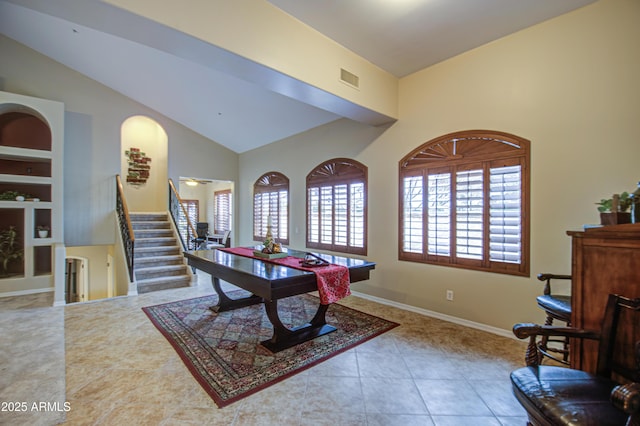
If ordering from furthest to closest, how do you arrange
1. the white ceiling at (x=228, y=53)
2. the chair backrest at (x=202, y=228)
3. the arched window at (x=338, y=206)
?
the chair backrest at (x=202, y=228) < the arched window at (x=338, y=206) < the white ceiling at (x=228, y=53)

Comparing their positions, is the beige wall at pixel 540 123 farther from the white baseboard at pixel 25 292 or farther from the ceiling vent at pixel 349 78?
the white baseboard at pixel 25 292

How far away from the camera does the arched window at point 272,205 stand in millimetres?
6355

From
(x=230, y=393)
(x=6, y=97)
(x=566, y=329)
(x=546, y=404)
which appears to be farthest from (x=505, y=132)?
(x=6, y=97)

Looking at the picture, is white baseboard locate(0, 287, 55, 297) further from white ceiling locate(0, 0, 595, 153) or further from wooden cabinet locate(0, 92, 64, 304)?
white ceiling locate(0, 0, 595, 153)

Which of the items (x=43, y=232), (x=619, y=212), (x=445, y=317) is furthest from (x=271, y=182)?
(x=619, y=212)

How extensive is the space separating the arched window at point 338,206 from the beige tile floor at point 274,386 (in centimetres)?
177

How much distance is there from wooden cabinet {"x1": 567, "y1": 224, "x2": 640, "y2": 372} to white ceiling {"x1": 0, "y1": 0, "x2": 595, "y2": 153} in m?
2.41

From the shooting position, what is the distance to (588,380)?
4.75 feet

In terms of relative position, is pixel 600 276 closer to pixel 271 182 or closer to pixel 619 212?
pixel 619 212

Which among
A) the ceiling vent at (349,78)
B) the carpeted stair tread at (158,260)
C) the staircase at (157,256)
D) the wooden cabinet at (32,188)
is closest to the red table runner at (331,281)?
the ceiling vent at (349,78)

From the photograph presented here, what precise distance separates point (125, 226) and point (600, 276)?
6.99 metres

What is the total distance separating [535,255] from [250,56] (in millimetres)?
3561

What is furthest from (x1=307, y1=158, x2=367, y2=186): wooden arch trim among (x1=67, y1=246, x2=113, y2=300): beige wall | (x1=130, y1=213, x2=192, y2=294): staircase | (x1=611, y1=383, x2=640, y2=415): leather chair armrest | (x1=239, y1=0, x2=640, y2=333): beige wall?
(x1=67, y1=246, x2=113, y2=300): beige wall

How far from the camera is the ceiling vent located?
11.5 ft
